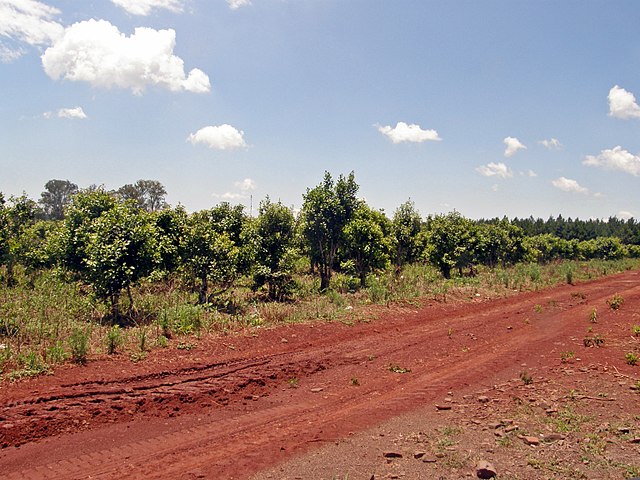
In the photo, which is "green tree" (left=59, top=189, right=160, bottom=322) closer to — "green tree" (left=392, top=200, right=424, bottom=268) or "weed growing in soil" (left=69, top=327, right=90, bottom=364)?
"weed growing in soil" (left=69, top=327, right=90, bottom=364)

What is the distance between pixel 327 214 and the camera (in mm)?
19234

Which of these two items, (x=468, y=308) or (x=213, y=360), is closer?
(x=213, y=360)

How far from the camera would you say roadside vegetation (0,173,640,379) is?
1069 cm

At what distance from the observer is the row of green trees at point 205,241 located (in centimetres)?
1286

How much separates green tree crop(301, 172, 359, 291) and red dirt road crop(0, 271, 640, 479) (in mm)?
7075

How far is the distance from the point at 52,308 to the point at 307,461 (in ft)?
35.6

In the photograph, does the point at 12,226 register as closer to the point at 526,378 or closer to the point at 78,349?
the point at 78,349

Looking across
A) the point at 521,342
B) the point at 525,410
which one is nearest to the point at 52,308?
the point at 525,410

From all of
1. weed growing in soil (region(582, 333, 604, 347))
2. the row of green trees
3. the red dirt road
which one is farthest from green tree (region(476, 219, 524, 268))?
the red dirt road

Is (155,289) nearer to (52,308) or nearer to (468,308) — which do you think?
(52,308)

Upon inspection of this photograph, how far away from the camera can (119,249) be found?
1245cm

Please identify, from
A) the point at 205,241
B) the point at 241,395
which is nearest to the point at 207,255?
the point at 205,241

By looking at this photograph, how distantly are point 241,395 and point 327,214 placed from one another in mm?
12137

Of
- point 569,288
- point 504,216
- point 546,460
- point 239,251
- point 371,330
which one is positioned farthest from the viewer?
point 504,216
